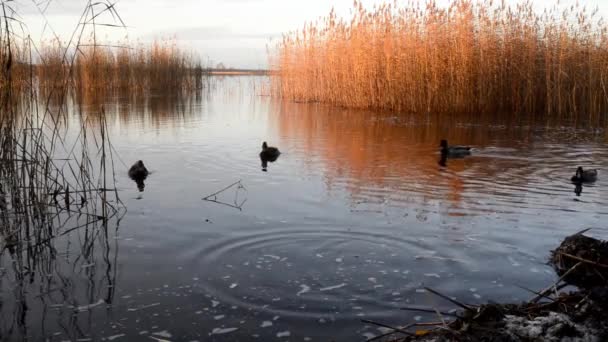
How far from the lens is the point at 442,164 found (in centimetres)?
936

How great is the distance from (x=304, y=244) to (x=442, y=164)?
4.89 meters

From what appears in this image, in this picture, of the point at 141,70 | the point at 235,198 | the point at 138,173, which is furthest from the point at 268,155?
the point at 141,70

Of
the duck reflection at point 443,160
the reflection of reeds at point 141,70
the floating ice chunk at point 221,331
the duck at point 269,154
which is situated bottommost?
the floating ice chunk at point 221,331

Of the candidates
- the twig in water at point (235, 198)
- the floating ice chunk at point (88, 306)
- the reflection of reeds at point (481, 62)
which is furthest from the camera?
the reflection of reeds at point (481, 62)

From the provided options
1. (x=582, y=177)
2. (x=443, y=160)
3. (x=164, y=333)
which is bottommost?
(x=164, y=333)

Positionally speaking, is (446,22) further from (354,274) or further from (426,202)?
(354,274)

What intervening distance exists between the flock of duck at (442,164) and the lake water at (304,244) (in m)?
0.14

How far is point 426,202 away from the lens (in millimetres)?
6703

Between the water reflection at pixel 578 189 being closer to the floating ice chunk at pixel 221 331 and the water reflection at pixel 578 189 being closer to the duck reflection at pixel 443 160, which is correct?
the duck reflection at pixel 443 160

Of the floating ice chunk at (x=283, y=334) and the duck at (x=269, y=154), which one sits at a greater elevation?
the duck at (x=269, y=154)

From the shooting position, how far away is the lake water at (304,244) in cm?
367

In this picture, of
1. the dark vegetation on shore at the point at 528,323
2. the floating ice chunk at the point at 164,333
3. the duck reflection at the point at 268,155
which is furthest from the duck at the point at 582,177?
the floating ice chunk at the point at 164,333

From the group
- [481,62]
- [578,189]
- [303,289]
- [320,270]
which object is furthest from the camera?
[481,62]

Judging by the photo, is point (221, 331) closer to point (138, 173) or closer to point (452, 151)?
point (138, 173)
